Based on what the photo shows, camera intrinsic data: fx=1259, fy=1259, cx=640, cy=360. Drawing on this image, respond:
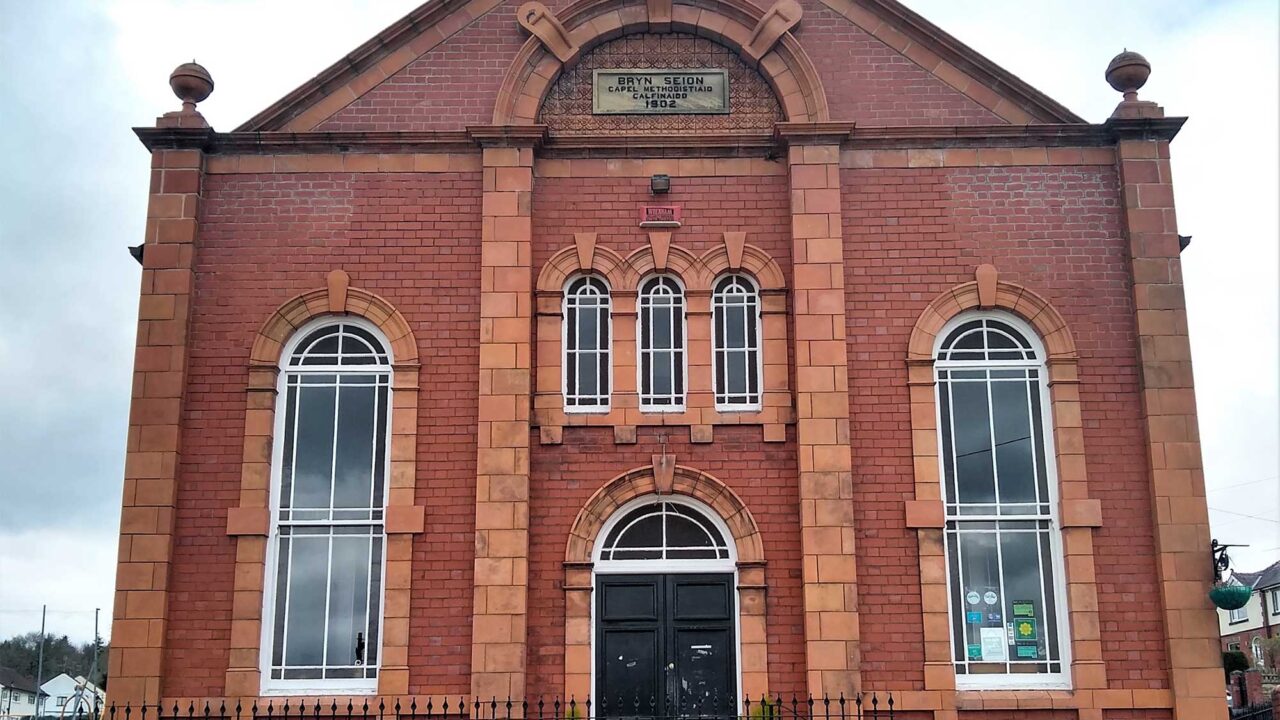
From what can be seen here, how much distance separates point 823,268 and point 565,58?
425cm

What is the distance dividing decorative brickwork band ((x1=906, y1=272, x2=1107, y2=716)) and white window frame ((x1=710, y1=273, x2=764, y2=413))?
70.4 inches

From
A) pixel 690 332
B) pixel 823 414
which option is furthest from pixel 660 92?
pixel 823 414

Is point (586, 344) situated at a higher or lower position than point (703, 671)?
higher

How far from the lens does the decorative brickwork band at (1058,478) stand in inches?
554

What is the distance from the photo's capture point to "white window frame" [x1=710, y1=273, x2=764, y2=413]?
1500cm

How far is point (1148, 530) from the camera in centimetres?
1450

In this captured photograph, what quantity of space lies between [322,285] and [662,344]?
4.20 m

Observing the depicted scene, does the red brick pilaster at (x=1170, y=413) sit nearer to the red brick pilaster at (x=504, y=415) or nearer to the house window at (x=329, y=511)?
the red brick pilaster at (x=504, y=415)

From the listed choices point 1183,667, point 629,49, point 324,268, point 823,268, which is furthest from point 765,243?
point 1183,667

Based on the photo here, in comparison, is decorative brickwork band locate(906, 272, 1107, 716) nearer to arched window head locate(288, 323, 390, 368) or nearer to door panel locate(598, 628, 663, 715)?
door panel locate(598, 628, 663, 715)

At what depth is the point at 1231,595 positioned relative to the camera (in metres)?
13.6

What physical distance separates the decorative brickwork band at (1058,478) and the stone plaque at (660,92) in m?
3.85

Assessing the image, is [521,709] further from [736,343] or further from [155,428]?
[155,428]

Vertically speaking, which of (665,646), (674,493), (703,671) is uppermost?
(674,493)
